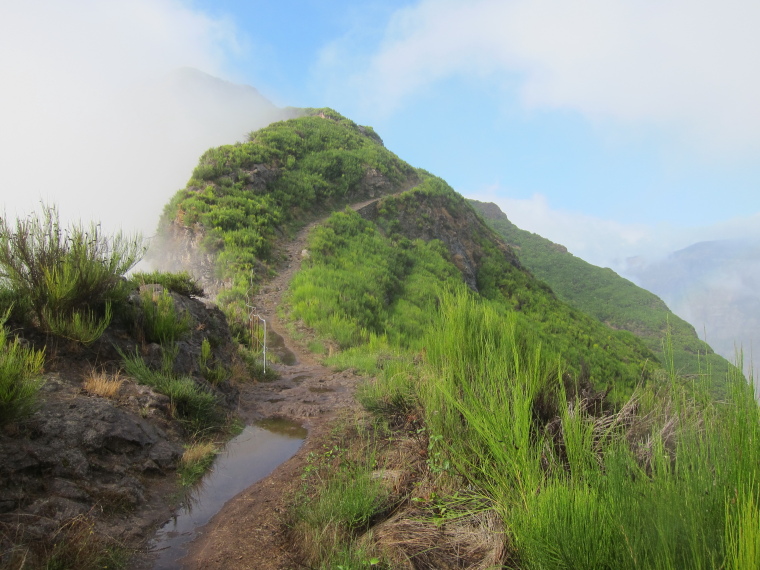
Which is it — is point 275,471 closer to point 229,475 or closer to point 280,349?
point 229,475

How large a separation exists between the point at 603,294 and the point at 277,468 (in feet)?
155

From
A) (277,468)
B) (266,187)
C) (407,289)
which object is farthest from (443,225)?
(277,468)

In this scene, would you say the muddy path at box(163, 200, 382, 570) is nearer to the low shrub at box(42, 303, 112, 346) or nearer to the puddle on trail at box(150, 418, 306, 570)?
the puddle on trail at box(150, 418, 306, 570)

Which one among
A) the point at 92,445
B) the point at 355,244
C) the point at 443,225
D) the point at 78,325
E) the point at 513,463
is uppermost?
the point at 443,225

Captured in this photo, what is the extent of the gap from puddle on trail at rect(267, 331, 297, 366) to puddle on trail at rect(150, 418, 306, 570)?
15.4 feet

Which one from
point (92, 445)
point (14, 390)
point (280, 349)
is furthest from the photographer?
point (280, 349)

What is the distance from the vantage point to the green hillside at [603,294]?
36.5m

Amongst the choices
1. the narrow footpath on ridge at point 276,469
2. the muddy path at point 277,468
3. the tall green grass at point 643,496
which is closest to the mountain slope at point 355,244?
the muddy path at point 277,468

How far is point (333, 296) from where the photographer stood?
A: 14.7 meters

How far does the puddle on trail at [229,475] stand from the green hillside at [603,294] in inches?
1190

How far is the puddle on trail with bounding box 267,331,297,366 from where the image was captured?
35.2 feet

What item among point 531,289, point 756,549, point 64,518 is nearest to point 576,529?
point 756,549

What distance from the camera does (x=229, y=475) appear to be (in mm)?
4371

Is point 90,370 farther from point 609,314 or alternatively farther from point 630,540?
point 609,314
